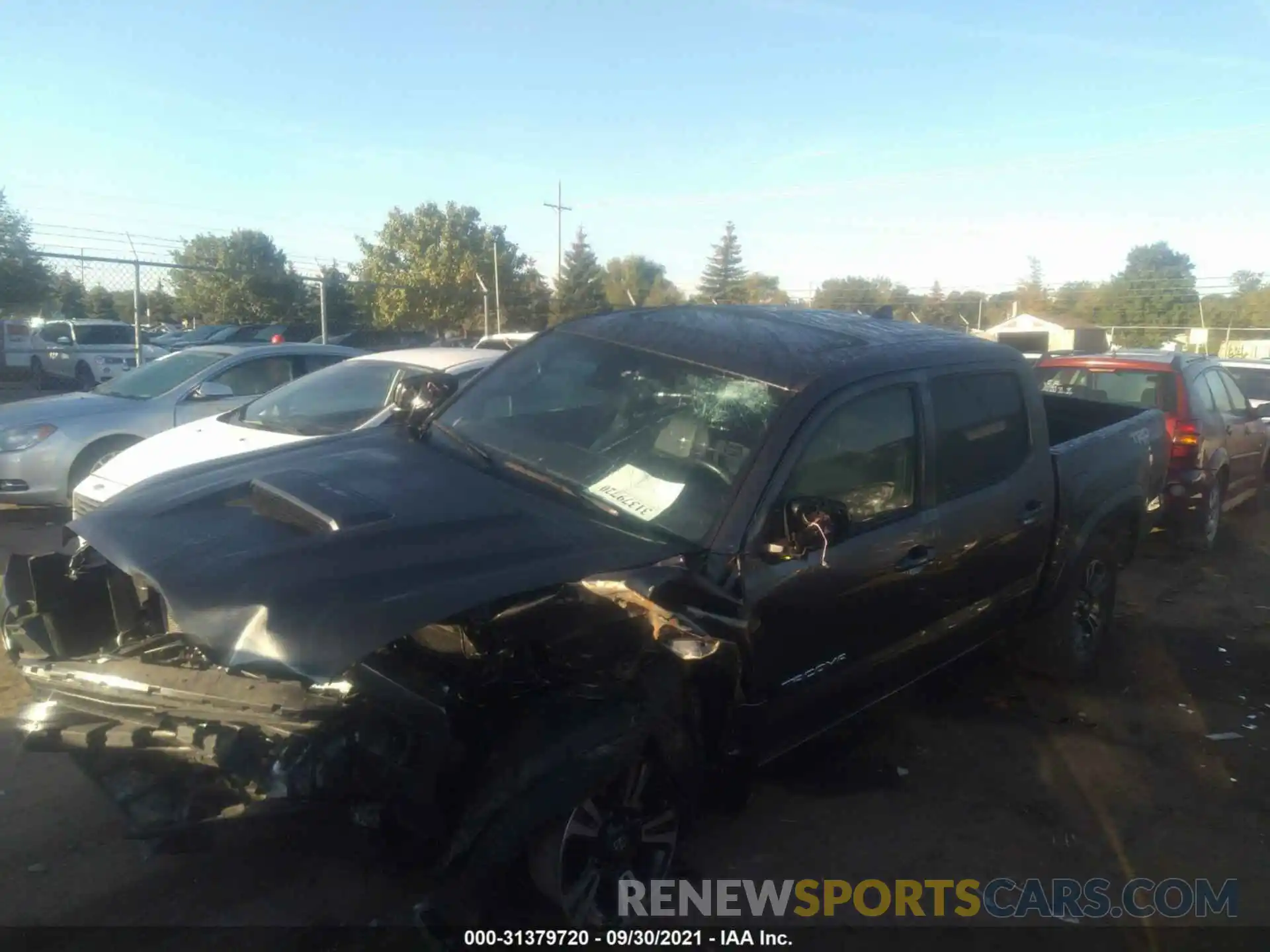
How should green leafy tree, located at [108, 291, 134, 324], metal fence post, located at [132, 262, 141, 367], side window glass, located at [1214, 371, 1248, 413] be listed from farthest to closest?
green leafy tree, located at [108, 291, 134, 324], metal fence post, located at [132, 262, 141, 367], side window glass, located at [1214, 371, 1248, 413]

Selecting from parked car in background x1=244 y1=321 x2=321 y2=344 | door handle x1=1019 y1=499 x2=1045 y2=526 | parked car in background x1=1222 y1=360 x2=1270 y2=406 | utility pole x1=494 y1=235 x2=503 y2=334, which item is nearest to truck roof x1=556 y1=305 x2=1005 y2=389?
door handle x1=1019 y1=499 x2=1045 y2=526

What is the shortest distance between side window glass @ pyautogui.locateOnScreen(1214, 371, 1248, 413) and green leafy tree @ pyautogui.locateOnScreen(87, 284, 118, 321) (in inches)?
1455

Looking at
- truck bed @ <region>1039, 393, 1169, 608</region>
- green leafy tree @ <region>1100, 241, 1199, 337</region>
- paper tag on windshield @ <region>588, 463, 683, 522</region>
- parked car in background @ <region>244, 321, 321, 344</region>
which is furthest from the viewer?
green leafy tree @ <region>1100, 241, 1199, 337</region>

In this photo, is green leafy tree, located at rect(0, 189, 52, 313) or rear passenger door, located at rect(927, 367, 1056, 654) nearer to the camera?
rear passenger door, located at rect(927, 367, 1056, 654)

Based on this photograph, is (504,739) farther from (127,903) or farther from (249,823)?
(127,903)

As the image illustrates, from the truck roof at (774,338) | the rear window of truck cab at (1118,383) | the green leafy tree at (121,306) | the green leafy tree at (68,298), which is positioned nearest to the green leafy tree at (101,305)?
the green leafy tree at (121,306)

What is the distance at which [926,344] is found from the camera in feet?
14.1

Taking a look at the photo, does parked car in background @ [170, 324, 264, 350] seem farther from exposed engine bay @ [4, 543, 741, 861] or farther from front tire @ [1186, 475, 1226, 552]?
exposed engine bay @ [4, 543, 741, 861]

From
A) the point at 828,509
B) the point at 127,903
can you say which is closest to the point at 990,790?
the point at 828,509

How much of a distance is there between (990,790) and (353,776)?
2.85m

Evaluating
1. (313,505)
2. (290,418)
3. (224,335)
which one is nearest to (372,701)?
(313,505)

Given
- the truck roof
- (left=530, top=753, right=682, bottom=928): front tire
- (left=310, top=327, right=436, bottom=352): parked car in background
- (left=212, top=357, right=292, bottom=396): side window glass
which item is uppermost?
the truck roof

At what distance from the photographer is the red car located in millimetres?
8164

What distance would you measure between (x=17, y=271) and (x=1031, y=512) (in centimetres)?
2196
